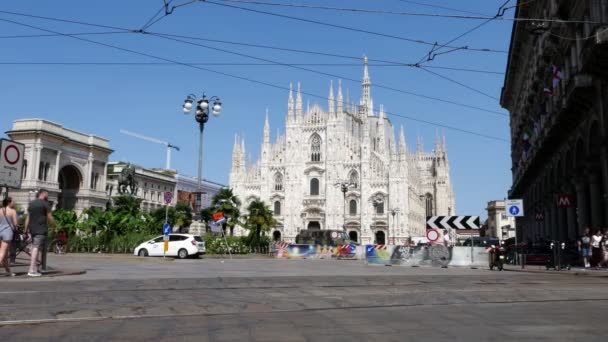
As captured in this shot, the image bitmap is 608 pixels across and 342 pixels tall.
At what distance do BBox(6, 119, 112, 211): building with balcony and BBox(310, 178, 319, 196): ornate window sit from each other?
1077 inches

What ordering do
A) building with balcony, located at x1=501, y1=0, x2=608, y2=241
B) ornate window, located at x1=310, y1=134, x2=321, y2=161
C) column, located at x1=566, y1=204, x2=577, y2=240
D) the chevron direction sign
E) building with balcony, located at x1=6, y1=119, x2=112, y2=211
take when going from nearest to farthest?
building with balcony, located at x1=501, y1=0, x2=608, y2=241, the chevron direction sign, column, located at x1=566, y1=204, x2=577, y2=240, building with balcony, located at x1=6, y1=119, x2=112, y2=211, ornate window, located at x1=310, y1=134, x2=321, y2=161

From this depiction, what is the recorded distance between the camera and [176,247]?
26.7 meters

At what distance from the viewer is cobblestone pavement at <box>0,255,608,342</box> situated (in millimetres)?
4891

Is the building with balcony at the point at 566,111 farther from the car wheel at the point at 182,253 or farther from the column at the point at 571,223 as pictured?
the car wheel at the point at 182,253

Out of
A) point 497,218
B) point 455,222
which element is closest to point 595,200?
point 455,222

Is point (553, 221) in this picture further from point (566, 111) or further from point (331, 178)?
point (331, 178)

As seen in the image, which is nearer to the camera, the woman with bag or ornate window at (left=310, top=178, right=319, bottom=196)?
the woman with bag

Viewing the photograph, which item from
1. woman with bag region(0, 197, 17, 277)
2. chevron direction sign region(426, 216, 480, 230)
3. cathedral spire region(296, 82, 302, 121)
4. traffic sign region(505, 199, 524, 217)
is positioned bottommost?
woman with bag region(0, 197, 17, 277)

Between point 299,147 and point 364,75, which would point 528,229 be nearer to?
point 299,147

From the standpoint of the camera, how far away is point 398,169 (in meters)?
70.6

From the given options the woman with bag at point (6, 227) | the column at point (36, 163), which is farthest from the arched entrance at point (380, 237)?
the woman with bag at point (6, 227)

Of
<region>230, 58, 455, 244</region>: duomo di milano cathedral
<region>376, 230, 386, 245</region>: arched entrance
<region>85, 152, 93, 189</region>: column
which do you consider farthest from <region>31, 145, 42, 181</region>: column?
<region>376, 230, 386, 245</region>: arched entrance

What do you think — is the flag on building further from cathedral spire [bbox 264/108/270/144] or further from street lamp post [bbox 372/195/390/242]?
cathedral spire [bbox 264/108/270/144]

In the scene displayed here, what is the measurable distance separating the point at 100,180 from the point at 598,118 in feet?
196
